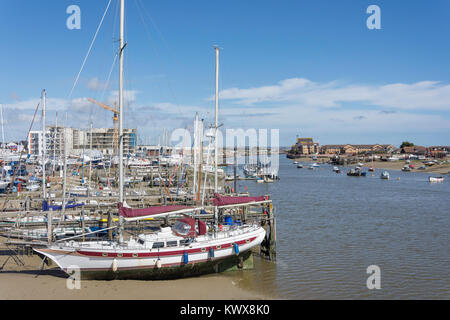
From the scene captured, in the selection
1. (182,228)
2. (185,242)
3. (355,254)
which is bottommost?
(355,254)

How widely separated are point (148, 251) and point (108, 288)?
2.56m

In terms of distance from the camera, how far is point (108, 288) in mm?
18859

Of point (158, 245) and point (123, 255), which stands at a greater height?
point (158, 245)

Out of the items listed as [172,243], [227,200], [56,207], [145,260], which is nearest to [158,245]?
[172,243]

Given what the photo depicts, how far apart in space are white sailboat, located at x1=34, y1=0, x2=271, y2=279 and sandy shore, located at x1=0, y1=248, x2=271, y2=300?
62 centimetres

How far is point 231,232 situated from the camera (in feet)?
76.2

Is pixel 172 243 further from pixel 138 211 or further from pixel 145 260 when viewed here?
pixel 138 211

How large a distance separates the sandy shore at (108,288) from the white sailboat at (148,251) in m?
0.62

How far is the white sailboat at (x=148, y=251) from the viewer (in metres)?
19.2

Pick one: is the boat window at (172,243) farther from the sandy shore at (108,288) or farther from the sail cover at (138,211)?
the sandy shore at (108,288)

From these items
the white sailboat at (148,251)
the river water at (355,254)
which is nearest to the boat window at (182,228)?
the white sailboat at (148,251)

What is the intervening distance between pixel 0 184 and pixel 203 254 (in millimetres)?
39518
